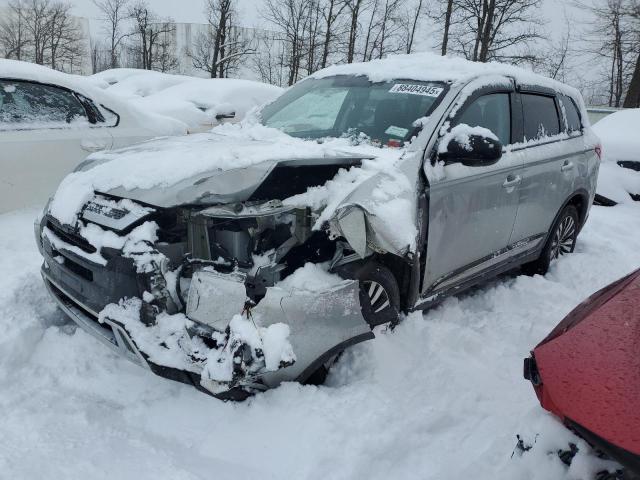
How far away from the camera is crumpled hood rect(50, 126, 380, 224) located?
2.28 metres

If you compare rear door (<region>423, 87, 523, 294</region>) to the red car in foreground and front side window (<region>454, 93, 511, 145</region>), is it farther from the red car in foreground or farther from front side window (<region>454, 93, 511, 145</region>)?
the red car in foreground

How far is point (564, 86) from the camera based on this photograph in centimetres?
461

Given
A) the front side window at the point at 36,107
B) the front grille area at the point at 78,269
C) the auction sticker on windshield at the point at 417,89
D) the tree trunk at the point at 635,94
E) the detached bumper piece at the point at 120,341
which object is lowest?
the detached bumper piece at the point at 120,341

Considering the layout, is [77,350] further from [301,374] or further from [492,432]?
[492,432]

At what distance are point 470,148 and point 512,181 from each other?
0.83 m

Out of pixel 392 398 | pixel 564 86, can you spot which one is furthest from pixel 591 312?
pixel 564 86

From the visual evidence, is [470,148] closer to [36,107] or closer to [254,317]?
[254,317]

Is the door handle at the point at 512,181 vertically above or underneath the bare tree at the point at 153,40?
underneath

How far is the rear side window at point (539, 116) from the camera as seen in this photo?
3849 mm

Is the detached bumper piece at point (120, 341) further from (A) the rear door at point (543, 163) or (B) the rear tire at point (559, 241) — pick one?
(B) the rear tire at point (559, 241)

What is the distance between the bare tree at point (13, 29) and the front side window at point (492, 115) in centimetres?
4169

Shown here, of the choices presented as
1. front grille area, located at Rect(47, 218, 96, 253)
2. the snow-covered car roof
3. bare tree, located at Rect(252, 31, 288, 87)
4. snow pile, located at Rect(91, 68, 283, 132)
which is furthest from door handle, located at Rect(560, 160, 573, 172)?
bare tree, located at Rect(252, 31, 288, 87)

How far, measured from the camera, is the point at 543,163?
3898 millimetres

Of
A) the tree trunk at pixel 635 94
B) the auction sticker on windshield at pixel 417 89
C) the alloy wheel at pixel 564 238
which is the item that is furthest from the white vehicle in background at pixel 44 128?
the tree trunk at pixel 635 94
